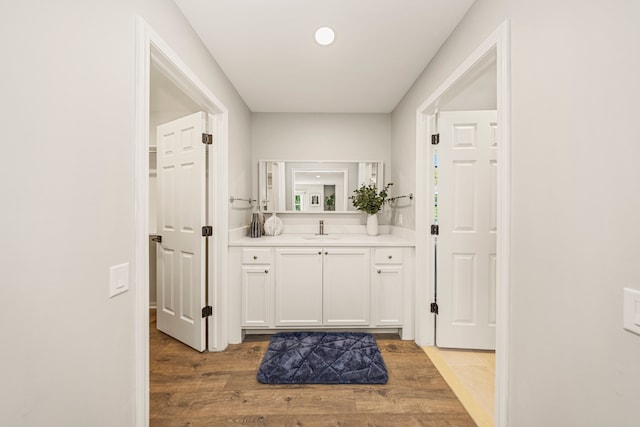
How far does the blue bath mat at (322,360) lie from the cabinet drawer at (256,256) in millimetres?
736

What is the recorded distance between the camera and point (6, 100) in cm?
74

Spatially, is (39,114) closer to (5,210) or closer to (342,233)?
(5,210)

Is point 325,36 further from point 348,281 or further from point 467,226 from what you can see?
point 348,281

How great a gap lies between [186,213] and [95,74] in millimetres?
1476

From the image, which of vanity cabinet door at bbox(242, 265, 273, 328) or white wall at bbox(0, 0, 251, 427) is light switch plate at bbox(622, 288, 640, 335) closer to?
white wall at bbox(0, 0, 251, 427)

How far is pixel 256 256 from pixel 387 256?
47.9 inches

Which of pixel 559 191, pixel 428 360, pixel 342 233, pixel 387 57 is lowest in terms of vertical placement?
pixel 428 360

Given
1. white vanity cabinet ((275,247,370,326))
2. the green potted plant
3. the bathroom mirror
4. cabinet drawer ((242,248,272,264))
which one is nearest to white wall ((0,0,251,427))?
cabinet drawer ((242,248,272,264))

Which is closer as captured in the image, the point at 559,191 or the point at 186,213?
the point at 559,191

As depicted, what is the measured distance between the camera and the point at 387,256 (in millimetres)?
2572

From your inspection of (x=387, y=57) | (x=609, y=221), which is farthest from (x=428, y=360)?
(x=387, y=57)

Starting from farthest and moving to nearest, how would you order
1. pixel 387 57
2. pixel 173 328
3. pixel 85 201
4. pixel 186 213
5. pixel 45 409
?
1. pixel 173 328
2. pixel 186 213
3. pixel 387 57
4. pixel 85 201
5. pixel 45 409

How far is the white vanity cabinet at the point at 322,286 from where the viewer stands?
101 inches

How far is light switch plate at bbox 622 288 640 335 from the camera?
752mm
